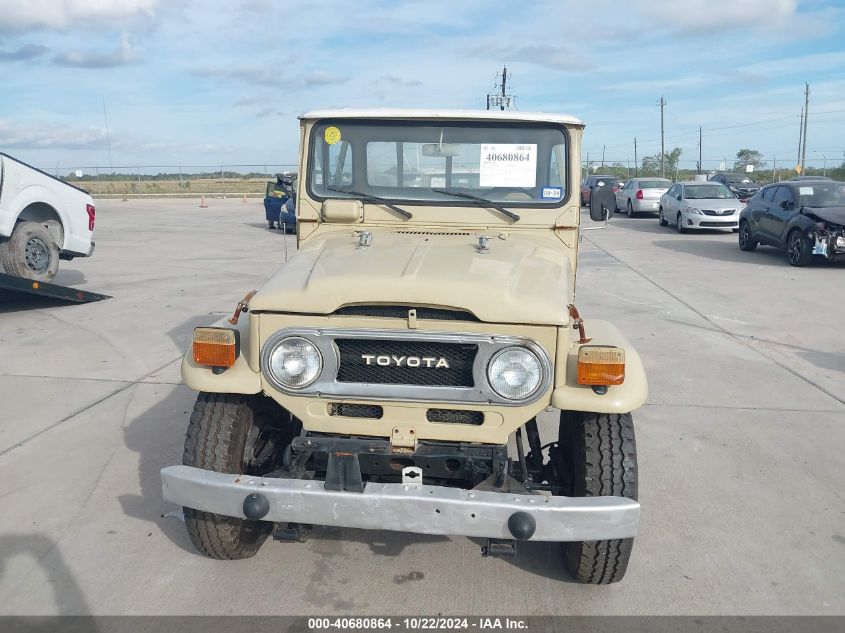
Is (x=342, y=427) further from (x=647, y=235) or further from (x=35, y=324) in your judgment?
(x=647, y=235)

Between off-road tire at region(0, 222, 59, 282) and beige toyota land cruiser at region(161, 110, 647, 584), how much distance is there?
281 inches

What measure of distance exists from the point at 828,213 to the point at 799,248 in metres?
0.75

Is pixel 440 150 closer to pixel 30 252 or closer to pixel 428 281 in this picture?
pixel 428 281

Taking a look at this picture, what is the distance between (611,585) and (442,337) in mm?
1468

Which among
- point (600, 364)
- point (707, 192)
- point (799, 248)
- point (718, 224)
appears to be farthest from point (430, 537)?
point (707, 192)

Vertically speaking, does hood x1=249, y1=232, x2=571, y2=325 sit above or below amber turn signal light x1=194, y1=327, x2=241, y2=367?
above

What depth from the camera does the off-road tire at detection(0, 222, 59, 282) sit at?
9422 millimetres

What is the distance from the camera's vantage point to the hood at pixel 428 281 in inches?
117

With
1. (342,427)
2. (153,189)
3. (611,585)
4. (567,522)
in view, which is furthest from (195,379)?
(153,189)

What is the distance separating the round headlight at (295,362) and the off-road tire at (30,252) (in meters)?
7.54

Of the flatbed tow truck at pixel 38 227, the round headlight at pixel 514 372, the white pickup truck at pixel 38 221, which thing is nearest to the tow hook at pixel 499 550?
the round headlight at pixel 514 372

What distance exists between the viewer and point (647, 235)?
63.8 ft

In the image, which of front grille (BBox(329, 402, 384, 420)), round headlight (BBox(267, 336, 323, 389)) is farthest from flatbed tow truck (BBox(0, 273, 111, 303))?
front grille (BBox(329, 402, 384, 420))

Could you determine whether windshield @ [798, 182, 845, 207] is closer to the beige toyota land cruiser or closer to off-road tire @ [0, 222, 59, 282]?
the beige toyota land cruiser
